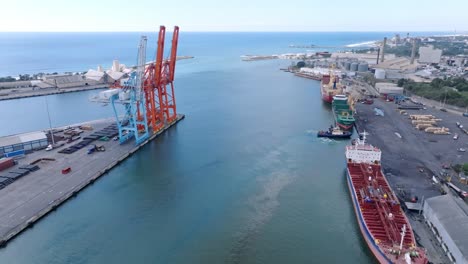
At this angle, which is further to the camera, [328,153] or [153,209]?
[328,153]

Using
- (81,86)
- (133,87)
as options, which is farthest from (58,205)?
(81,86)

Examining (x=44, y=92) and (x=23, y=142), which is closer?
(x=23, y=142)

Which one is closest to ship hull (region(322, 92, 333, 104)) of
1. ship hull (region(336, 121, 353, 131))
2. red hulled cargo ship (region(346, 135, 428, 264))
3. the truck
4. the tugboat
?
ship hull (region(336, 121, 353, 131))

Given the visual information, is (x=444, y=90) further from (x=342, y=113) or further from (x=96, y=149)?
(x=96, y=149)

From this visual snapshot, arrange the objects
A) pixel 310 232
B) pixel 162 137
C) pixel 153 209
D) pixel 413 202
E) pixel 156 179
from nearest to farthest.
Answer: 1. pixel 310 232
2. pixel 413 202
3. pixel 153 209
4. pixel 156 179
5. pixel 162 137

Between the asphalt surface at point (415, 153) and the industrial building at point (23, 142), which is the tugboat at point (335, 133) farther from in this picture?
the industrial building at point (23, 142)

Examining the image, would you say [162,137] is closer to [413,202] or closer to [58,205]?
[58,205]

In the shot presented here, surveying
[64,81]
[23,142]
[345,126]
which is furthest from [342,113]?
[64,81]

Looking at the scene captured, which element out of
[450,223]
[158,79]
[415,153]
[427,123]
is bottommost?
[415,153]
